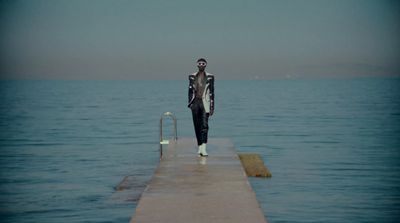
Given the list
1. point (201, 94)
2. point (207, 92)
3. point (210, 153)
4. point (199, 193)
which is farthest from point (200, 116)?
point (199, 193)

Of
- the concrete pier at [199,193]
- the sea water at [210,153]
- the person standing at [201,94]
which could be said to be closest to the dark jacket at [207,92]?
the person standing at [201,94]

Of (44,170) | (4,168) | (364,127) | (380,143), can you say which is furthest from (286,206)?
(364,127)

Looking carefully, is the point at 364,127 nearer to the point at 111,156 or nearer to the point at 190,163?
the point at 111,156

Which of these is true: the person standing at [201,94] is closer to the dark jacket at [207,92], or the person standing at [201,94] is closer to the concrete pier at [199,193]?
the dark jacket at [207,92]

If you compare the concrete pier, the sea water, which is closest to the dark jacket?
the concrete pier

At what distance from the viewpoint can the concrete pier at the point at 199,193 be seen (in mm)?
14023

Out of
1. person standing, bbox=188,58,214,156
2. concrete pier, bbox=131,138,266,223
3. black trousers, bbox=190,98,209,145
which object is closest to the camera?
concrete pier, bbox=131,138,266,223

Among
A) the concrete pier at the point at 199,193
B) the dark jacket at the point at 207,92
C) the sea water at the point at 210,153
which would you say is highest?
the dark jacket at the point at 207,92

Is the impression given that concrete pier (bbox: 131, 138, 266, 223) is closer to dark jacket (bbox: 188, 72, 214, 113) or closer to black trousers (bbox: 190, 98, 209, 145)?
black trousers (bbox: 190, 98, 209, 145)

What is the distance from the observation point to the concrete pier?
14.0m

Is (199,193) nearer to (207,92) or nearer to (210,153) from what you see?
(207,92)

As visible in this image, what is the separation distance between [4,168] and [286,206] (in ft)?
55.5

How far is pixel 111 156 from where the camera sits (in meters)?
41.3

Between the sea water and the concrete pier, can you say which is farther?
the sea water
